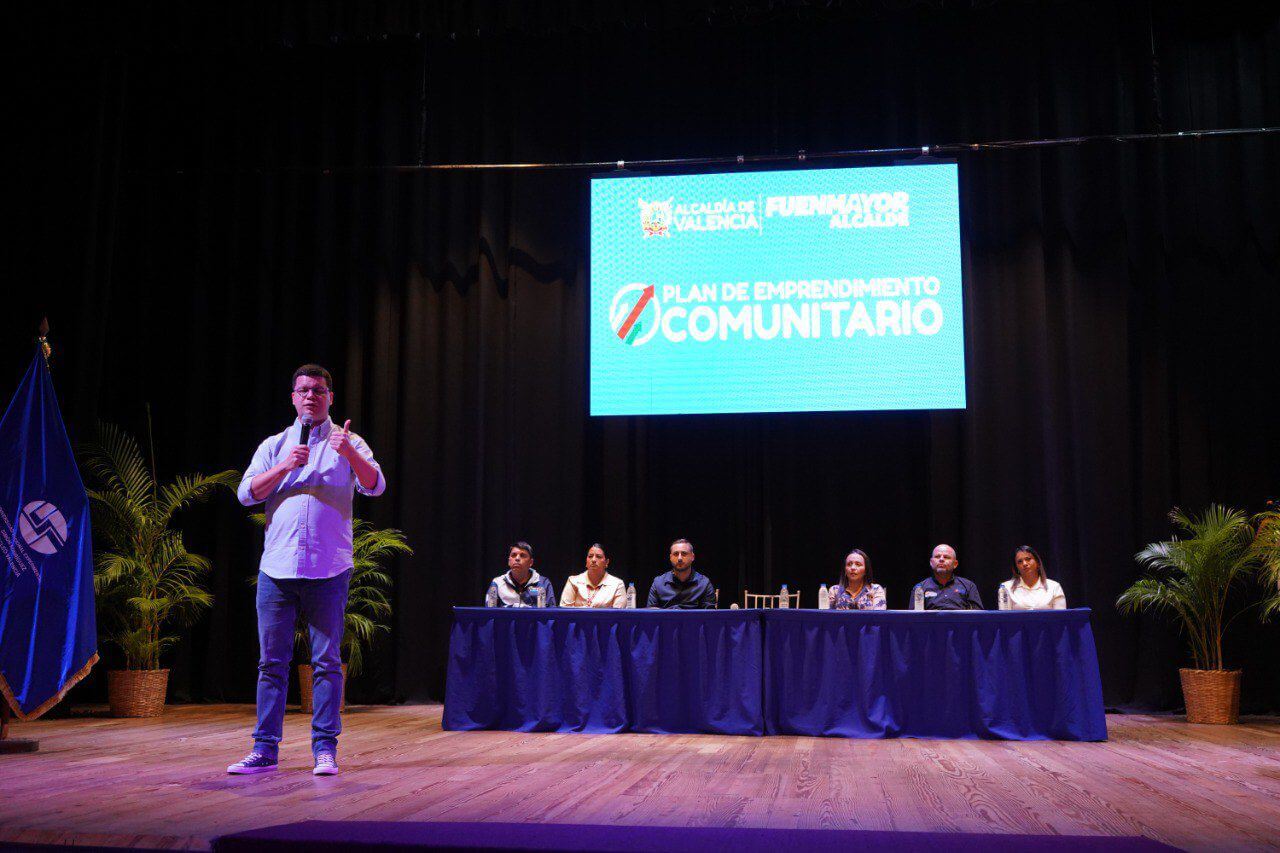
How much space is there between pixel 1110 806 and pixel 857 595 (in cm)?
279

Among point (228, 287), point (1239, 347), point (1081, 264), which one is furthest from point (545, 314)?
point (1239, 347)

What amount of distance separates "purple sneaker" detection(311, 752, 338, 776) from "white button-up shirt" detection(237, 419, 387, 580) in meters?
0.61

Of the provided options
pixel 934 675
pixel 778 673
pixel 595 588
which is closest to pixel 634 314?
pixel 595 588

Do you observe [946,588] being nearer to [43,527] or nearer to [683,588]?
[683,588]

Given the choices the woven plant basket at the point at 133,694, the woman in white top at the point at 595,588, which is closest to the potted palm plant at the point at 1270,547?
the woman in white top at the point at 595,588

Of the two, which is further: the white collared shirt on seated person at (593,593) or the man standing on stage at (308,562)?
the white collared shirt on seated person at (593,593)

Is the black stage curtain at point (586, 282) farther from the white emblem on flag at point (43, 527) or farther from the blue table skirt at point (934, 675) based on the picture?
the white emblem on flag at point (43, 527)

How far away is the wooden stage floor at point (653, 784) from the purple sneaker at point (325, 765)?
5 cm

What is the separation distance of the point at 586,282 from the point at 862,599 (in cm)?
301

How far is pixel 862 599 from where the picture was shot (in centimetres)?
574

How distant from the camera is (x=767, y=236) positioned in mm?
6871

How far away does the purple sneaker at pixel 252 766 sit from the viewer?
11.6ft

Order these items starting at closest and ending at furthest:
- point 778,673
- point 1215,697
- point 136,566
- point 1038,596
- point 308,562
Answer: point 308,562, point 778,673, point 1038,596, point 1215,697, point 136,566

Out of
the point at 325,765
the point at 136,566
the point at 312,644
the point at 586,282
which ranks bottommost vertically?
the point at 325,765
